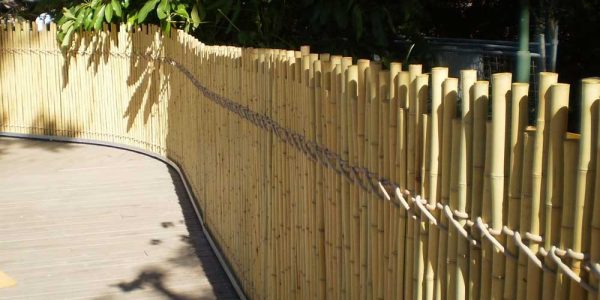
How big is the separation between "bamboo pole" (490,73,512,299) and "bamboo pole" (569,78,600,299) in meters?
0.37

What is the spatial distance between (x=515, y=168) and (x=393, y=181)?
0.92m

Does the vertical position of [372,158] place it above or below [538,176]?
below

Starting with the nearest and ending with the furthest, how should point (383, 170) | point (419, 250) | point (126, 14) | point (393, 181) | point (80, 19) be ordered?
point (419, 250)
point (393, 181)
point (383, 170)
point (80, 19)
point (126, 14)

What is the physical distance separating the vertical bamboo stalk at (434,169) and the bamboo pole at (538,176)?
1.92ft

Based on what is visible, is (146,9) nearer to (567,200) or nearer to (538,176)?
(538,176)

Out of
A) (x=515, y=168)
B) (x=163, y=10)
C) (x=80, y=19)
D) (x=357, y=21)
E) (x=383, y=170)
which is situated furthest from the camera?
(x=80, y=19)

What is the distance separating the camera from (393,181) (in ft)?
11.6

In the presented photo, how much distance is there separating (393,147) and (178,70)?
733 cm

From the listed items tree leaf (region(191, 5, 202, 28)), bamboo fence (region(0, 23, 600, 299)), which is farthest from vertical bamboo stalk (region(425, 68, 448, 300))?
tree leaf (region(191, 5, 202, 28))

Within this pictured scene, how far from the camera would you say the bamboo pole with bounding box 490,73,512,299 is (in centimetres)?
273

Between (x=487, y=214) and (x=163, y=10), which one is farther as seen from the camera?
(x=163, y=10)

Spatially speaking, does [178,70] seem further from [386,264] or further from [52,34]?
[386,264]

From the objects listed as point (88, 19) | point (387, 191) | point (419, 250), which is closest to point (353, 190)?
point (387, 191)

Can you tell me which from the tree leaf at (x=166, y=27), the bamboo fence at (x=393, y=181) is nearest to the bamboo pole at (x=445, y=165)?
the bamboo fence at (x=393, y=181)
